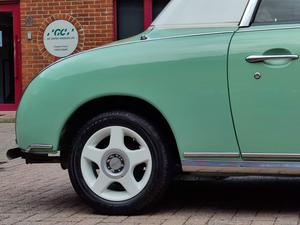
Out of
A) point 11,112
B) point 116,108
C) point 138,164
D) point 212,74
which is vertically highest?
point 212,74

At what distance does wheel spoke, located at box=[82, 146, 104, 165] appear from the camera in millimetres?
4453

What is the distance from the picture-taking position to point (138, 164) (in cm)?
440

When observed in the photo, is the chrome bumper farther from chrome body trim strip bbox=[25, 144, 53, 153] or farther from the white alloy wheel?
the white alloy wheel

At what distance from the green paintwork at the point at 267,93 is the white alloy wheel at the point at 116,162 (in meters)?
0.75

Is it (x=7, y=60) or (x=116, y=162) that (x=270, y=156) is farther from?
(x=7, y=60)

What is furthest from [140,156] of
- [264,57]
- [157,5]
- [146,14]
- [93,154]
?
[157,5]

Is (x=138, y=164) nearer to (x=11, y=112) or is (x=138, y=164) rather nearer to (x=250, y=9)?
(x=250, y=9)

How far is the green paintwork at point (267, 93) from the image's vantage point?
406 cm

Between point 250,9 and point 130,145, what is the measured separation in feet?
4.31

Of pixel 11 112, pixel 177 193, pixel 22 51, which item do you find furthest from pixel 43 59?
pixel 177 193

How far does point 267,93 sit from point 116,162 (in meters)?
1.19

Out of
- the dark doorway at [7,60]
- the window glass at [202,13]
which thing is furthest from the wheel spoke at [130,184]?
the dark doorway at [7,60]

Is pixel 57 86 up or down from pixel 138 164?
up

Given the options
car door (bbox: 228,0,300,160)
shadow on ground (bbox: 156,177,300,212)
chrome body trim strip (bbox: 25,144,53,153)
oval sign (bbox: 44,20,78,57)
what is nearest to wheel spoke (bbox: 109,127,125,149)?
chrome body trim strip (bbox: 25,144,53,153)
